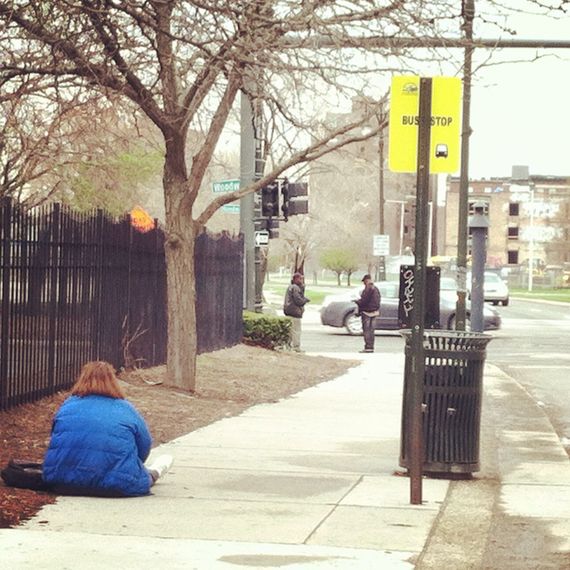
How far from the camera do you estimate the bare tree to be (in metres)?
12.6

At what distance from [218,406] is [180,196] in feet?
8.53

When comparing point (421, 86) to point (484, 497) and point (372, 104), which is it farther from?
point (372, 104)

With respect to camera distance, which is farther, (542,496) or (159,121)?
(159,121)

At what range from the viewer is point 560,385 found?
23531 mm

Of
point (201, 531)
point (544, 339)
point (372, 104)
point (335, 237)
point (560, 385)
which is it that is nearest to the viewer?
point (201, 531)

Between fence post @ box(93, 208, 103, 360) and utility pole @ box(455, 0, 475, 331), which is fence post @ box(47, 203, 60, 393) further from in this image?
utility pole @ box(455, 0, 475, 331)

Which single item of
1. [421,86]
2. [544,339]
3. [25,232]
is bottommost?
[544,339]

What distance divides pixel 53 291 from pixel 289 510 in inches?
259

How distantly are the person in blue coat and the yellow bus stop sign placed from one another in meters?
2.62

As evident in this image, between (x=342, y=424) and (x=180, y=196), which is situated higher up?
(x=180, y=196)

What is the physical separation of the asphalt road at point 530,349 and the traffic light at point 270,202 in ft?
17.8

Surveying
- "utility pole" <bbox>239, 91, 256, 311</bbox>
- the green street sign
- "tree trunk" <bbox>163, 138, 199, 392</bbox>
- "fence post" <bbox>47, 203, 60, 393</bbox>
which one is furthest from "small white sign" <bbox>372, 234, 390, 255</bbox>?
"fence post" <bbox>47, 203, 60, 393</bbox>

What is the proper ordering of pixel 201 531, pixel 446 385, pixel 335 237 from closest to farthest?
pixel 201 531 → pixel 446 385 → pixel 335 237

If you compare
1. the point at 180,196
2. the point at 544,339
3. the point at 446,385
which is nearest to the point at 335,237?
the point at 544,339
